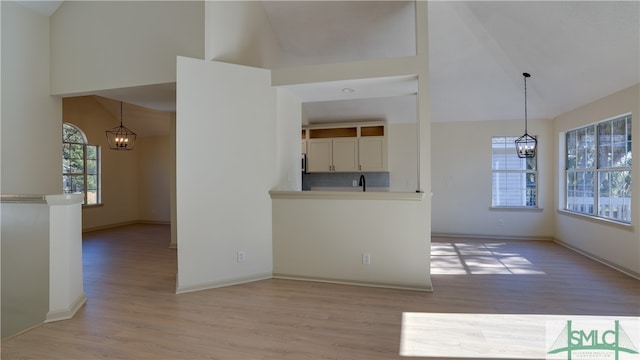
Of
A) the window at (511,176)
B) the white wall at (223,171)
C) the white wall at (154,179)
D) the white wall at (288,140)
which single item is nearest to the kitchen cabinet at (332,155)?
the white wall at (288,140)

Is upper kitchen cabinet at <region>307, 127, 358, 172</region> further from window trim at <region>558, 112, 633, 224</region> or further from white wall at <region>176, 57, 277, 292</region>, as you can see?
window trim at <region>558, 112, 633, 224</region>

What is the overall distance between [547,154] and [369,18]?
14.2ft

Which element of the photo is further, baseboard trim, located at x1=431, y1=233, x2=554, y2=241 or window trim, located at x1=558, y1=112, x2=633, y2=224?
baseboard trim, located at x1=431, y1=233, x2=554, y2=241

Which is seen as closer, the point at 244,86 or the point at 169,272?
the point at 244,86

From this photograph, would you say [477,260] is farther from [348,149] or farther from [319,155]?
[319,155]

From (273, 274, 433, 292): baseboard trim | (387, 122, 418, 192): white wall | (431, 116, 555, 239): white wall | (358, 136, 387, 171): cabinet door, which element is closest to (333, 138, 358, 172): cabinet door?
(358, 136, 387, 171): cabinet door

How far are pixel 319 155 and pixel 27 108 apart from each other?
4.79 meters

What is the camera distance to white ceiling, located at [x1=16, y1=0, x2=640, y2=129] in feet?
11.6

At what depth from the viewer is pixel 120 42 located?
4.30 metres

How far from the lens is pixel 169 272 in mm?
4273

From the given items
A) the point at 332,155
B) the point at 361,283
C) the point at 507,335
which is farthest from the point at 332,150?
the point at 507,335

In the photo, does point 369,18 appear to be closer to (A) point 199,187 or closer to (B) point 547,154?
(A) point 199,187

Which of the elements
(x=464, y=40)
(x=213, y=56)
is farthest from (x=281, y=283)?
(x=464, y=40)

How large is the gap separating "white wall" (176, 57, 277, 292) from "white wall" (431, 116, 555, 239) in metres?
4.13
